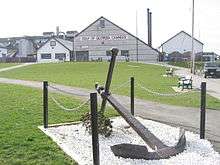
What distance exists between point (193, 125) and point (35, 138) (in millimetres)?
4422

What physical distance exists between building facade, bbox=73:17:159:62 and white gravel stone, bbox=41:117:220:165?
81133 mm

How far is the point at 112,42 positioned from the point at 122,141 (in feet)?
277

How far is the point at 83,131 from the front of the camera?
1080cm

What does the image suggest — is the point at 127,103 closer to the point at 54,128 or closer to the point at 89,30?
the point at 54,128

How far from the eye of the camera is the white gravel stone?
8.05m

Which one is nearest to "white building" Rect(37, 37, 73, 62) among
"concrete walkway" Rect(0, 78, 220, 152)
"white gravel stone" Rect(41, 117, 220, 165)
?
"concrete walkway" Rect(0, 78, 220, 152)

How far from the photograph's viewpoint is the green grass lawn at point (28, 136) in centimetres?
820

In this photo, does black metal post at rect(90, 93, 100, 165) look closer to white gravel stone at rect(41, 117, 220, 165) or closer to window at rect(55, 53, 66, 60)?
white gravel stone at rect(41, 117, 220, 165)

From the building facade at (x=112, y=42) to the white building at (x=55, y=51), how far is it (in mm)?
4512

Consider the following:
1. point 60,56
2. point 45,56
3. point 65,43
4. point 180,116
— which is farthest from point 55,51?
point 180,116

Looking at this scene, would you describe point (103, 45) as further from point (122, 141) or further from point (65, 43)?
point (122, 141)

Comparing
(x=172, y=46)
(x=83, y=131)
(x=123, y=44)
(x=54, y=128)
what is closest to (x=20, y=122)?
(x=54, y=128)

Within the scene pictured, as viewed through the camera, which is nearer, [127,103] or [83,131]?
[83,131]

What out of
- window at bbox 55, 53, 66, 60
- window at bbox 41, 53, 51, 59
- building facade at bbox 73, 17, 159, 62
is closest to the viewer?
building facade at bbox 73, 17, 159, 62
